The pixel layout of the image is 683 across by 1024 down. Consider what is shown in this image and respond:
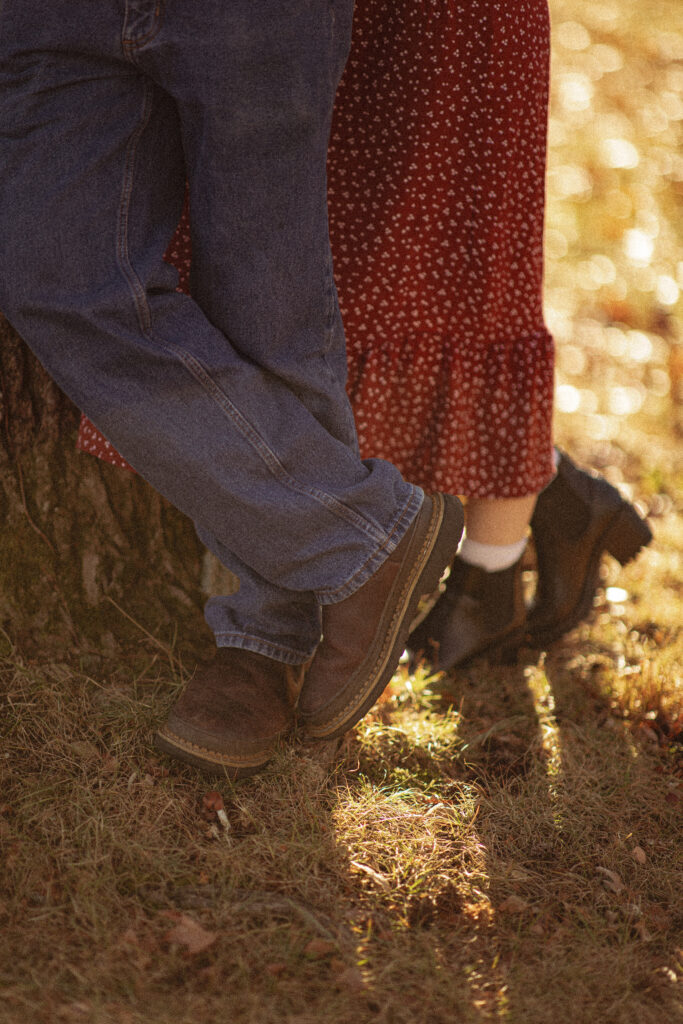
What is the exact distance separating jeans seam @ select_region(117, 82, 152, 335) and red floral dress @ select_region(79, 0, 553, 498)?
0.99ft

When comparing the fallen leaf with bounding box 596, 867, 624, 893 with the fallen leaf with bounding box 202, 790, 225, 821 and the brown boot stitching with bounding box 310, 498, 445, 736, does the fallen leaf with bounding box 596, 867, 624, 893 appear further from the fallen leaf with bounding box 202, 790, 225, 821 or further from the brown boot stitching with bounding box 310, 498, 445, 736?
the fallen leaf with bounding box 202, 790, 225, 821

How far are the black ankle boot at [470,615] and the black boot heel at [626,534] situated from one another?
303 mm

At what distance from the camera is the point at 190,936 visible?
1.29 metres

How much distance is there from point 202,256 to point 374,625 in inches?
29.1

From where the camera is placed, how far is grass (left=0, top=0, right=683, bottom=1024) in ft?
4.12

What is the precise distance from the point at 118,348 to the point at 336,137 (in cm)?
69

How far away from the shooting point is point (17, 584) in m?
1.73

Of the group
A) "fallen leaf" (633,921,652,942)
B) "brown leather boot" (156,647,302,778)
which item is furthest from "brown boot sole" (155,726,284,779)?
"fallen leaf" (633,921,652,942)

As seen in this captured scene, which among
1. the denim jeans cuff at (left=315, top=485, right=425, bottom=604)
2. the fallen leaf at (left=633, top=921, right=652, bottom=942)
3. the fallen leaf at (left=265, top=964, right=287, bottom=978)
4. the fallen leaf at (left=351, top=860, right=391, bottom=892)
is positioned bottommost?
the fallen leaf at (left=633, top=921, right=652, bottom=942)

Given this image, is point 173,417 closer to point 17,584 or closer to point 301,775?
point 17,584

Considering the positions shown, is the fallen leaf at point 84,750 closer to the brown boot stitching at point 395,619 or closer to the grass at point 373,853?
the grass at point 373,853

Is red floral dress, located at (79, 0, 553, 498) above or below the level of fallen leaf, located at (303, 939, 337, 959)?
above

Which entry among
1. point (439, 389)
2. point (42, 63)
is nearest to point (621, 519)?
point (439, 389)

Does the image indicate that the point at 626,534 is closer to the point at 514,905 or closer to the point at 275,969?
the point at 514,905
